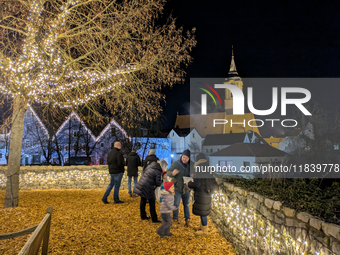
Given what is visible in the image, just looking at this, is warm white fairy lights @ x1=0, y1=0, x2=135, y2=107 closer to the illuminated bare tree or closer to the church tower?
the illuminated bare tree

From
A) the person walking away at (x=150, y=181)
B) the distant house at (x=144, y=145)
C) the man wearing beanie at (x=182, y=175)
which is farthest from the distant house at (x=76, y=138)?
the man wearing beanie at (x=182, y=175)

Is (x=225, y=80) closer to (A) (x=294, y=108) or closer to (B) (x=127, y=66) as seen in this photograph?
(A) (x=294, y=108)

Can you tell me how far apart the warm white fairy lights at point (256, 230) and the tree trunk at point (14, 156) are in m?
6.16

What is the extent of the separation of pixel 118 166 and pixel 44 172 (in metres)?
6.81

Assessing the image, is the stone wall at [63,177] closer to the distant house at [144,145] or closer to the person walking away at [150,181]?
the person walking away at [150,181]

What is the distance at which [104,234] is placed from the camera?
5.91 metres

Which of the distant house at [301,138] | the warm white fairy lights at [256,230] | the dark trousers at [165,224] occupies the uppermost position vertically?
the distant house at [301,138]

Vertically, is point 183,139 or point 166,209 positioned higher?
point 166,209

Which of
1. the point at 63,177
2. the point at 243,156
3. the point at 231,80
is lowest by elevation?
the point at 243,156

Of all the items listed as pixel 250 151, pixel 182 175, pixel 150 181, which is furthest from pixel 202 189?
pixel 250 151

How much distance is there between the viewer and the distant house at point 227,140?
45.2 m

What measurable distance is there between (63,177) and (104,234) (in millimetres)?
9097

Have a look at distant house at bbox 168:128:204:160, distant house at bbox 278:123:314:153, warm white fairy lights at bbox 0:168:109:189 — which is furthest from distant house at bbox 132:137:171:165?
distant house at bbox 278:123:314:153

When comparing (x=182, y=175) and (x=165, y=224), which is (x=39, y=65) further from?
(x=165, y=224)
